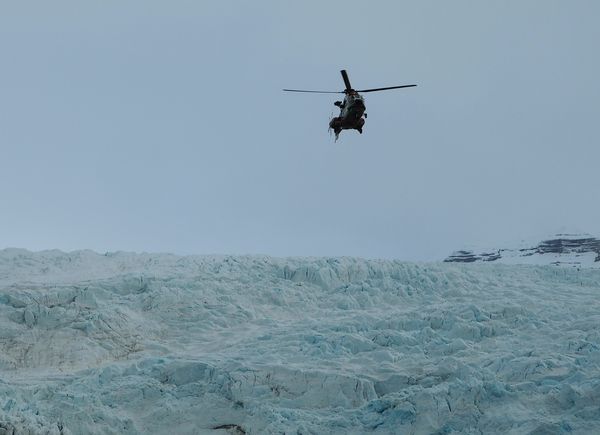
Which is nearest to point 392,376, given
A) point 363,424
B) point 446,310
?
point 363,424

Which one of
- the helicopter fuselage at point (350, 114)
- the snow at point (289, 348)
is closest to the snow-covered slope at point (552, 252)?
the snow at point (289, 348)

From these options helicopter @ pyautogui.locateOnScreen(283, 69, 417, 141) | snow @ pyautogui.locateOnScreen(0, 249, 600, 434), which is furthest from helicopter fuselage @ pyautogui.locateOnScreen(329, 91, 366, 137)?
snow @ pyautogui.locateOnScreen(0, 249, 600, 434)

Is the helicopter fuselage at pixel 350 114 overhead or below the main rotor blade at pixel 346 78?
below

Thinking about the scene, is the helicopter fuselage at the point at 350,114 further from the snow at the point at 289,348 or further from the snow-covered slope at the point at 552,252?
the snow-covered slope at the point at 552,252

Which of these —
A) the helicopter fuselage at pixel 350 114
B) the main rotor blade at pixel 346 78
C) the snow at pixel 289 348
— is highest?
the main rotor blade at pixel 346 78

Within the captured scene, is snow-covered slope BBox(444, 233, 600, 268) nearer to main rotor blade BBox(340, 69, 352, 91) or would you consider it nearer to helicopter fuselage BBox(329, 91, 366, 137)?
helicopter fuselage BBox(329, 91, 366, 137)

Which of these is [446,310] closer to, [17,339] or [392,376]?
[392,376]

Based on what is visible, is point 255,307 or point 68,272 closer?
point 255,307

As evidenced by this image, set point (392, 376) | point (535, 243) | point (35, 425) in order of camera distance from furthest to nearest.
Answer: point (535, 243)
point (392, 376)
point (35, 425)
